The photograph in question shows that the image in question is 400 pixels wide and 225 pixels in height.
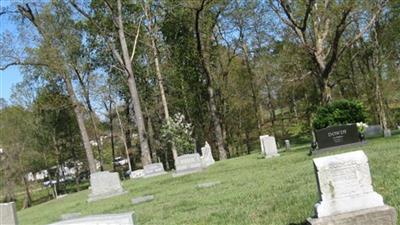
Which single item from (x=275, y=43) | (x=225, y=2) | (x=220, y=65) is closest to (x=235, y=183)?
(x=225, y=2)

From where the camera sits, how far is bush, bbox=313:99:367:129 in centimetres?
2083

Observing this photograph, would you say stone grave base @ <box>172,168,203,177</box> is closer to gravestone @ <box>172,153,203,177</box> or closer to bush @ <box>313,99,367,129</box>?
gravestone @ <box>172,153,203,177</box>

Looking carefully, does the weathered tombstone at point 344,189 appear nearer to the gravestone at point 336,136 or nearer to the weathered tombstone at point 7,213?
the weathered tombstone at point 7,213

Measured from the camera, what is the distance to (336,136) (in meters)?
18.7

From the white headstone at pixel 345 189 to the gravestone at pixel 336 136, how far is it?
12770 millimetres

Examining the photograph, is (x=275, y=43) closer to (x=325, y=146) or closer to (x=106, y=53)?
(x=106, y=53)

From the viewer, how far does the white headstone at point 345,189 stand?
19.5 feet

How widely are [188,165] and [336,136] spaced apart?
7.55m

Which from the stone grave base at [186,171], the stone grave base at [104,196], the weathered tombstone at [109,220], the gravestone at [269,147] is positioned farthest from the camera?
the stone grave base at [186,171]

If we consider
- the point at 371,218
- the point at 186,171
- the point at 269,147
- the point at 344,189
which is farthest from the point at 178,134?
the point at 371,218

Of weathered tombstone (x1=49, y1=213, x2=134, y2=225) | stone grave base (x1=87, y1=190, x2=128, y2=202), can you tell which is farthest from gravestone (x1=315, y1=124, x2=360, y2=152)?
weathered tombstone (x1=49, y1=213, x2=134, y2=225)

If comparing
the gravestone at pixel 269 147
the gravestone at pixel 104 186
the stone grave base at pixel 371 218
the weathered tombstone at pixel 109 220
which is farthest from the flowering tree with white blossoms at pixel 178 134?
the weathered tombstone at pixel 109 220

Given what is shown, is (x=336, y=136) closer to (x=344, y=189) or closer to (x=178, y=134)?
(x=344, y=189)

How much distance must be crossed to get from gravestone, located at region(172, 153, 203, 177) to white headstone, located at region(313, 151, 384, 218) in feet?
Answer: 57.5
